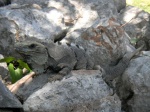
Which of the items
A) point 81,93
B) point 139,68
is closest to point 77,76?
point 81,93

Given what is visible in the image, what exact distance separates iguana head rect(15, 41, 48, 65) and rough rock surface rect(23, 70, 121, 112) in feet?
1.23

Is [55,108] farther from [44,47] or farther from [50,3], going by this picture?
[50,3]

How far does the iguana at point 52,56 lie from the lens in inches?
151

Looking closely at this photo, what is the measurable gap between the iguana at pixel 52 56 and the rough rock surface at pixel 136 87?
561 mm

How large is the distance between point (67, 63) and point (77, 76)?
362 millimetres

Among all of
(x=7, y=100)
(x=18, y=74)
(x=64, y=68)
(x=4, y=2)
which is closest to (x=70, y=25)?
(x=4, y=2)

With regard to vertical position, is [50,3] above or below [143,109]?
above

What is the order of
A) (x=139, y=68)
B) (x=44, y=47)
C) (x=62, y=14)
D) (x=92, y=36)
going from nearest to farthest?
(x=44, y=47)
(x=139, y=68)
(x=92, y=36)
(x=62, y=14)

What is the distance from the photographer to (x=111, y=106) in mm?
3652

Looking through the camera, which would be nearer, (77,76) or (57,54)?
(77,76)

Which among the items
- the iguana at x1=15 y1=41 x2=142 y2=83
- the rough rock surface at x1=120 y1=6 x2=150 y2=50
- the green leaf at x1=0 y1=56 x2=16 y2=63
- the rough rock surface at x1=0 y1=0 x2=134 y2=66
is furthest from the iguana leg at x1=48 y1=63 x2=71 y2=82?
the rough rock surface at x1=120 y1=6 x2=150 y2=50

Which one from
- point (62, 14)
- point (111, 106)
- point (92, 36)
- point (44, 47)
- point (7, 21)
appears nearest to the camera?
point (111, 106)

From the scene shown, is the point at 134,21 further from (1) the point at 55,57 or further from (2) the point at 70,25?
(1) the point at 55,57

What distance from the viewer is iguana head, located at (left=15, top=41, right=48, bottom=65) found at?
12.3 feet
